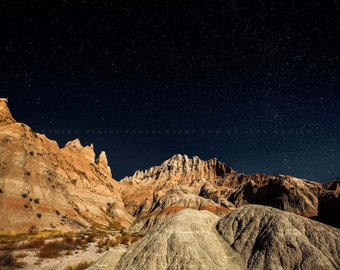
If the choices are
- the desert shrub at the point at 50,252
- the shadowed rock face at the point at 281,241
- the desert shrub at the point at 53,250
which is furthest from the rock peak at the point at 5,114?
the shadowed rock face at the point at 281,241

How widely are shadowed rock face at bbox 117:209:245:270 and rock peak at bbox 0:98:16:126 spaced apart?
66498 mm

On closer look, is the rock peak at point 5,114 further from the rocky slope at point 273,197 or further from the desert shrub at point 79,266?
the desert shrub at point 79,266

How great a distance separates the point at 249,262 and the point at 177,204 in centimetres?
5848

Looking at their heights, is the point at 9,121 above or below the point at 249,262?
above

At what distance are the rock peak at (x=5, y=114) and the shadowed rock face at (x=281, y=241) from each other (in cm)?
7039

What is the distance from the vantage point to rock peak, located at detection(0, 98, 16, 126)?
6969cm

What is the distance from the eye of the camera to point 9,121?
71.2 meters

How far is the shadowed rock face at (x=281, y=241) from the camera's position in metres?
14.3

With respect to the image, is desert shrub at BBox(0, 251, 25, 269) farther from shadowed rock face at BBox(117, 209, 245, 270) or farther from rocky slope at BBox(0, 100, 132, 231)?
rocky slope at BBox(0, 100, 132, 231)

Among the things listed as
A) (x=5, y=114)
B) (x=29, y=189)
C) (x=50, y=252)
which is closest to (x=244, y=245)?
(x=50, y=252)

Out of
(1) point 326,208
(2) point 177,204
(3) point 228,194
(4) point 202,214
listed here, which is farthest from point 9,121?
(3) point 228,194

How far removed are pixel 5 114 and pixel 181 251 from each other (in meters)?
77.2

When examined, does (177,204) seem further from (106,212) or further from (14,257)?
(14,257)

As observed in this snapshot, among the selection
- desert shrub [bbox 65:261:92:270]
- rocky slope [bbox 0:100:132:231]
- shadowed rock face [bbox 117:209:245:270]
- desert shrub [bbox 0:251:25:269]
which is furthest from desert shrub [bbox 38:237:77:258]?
rocky slope [bbox 0:100:132:231]
